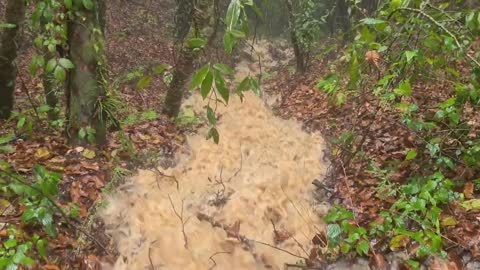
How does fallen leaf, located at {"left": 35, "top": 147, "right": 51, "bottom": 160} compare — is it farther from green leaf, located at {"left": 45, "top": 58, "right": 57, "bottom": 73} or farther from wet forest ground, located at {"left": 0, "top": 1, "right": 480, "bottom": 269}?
green leaf, located at {"left": 45, "top": 58, "right": 57, "bottom": 73}

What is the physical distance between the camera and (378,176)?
13.8 ft

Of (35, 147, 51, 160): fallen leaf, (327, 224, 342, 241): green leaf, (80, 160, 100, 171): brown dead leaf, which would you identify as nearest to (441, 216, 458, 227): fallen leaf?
(327, 224, 342, 241): green leaf

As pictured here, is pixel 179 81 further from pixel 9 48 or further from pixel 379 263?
pixel 379 263

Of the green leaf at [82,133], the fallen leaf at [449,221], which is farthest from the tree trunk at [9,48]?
the fallen leaf at [449,221]

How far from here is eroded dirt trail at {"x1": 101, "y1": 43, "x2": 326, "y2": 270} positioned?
11.7 ft

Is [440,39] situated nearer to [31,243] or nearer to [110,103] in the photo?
[110,103]

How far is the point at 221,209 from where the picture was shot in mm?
4203

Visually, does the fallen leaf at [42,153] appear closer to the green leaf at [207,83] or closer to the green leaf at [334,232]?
the green leaf at [334,232]

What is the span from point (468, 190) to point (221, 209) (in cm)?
223

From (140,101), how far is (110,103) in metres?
3.31

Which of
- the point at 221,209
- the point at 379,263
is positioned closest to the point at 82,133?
the point at 221,209

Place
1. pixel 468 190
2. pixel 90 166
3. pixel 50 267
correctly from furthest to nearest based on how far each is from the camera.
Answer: pixel 90 166, pixel 468 190, pixel 50 267

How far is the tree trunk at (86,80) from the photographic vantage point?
365 centimetres

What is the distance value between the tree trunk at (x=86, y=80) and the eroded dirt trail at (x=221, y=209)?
69 centimetres
